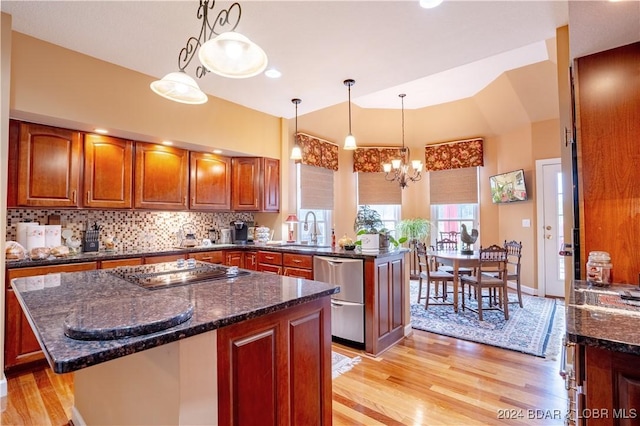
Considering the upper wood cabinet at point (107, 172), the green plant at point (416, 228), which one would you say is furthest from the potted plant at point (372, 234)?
the green plant at point (416, 228)

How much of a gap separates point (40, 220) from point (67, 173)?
0.62m

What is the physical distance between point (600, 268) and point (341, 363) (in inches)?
79.5

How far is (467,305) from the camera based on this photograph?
4.56 m

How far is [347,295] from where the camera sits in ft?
10.3

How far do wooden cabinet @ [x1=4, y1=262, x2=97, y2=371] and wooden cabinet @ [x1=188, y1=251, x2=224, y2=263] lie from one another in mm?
1404

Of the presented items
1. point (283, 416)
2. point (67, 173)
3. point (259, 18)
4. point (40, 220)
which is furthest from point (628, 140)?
point (40, 220)

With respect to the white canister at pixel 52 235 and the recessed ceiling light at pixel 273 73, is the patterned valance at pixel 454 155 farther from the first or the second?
the white canister at pixel 52 235

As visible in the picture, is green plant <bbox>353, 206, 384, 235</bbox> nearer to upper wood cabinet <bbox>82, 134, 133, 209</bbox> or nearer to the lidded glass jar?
the lidded glass jar

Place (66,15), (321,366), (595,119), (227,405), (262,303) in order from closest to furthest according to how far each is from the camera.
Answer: (227,405) < (262,303) < (321,366) < (595,119) < (66,15)

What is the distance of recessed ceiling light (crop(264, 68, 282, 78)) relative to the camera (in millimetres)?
3292

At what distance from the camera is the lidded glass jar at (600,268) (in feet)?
5.45

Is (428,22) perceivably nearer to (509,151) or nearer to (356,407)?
(356,407)

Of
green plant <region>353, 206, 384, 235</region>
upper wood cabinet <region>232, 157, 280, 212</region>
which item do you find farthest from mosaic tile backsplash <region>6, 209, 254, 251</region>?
green plant <region>353, 206, 384, 235</region>

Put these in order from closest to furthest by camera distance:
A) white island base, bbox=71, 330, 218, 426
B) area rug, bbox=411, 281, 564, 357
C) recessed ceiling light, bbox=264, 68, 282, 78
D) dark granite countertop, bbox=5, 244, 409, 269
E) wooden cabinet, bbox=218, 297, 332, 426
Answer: white island base, bbox=71, 330, 218, 426 → wooden cabinet, bbox=218, 297, 332, 426 → dark granite countertop, bbox=5, 244, 409, 269 → area rug, bbox=411, 281, 564, 357 → recessed ceiling light, bbox=264, 68, 282, 78
